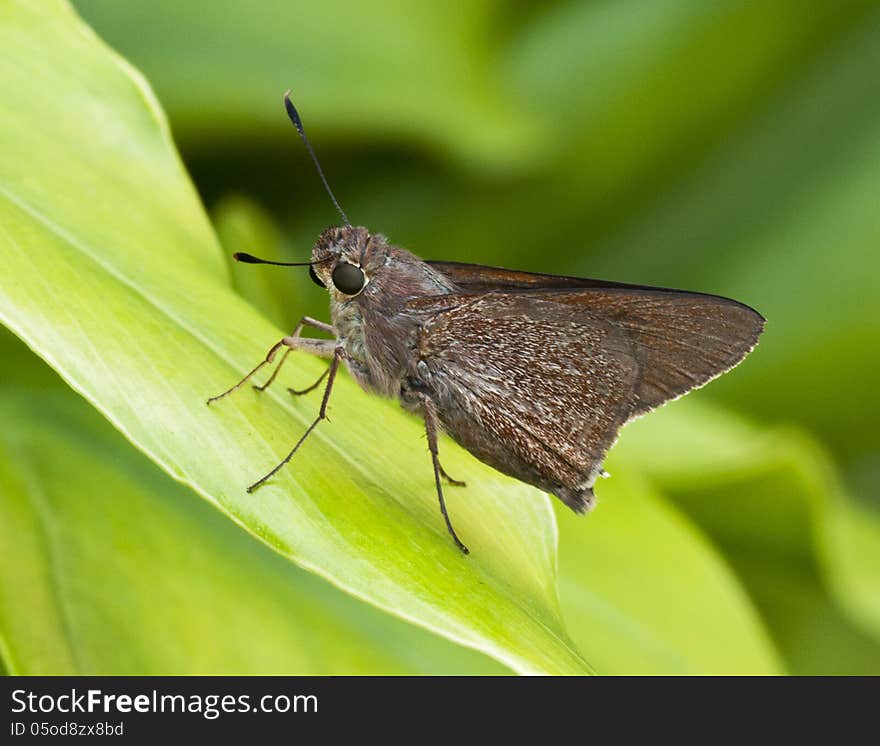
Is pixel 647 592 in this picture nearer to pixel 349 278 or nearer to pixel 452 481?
pixel 452 481

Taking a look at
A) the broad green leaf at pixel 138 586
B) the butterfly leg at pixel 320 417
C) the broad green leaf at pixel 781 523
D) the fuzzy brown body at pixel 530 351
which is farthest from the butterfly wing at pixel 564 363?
the broad green leaf at pixel 781 523

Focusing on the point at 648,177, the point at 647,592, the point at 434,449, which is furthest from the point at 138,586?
the point at 648,177

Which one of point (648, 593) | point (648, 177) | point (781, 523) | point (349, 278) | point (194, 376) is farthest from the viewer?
point (648, 177)

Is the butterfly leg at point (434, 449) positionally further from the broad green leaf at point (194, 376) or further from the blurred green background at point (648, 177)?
the blurred green background at point (648, 177)

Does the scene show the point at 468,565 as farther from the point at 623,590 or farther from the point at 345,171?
the point at 345,171

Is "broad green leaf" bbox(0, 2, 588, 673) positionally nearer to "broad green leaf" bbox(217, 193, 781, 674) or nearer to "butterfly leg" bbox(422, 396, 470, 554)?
"butterfly leg" bbox(422, 396, 470, 554)

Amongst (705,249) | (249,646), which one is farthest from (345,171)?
(249,646)


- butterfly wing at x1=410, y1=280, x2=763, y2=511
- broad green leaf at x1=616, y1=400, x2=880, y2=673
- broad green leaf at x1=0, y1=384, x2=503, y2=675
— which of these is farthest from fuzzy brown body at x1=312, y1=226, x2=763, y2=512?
broad green leaf at x1=616, y1=400, x2=880, y2=673
